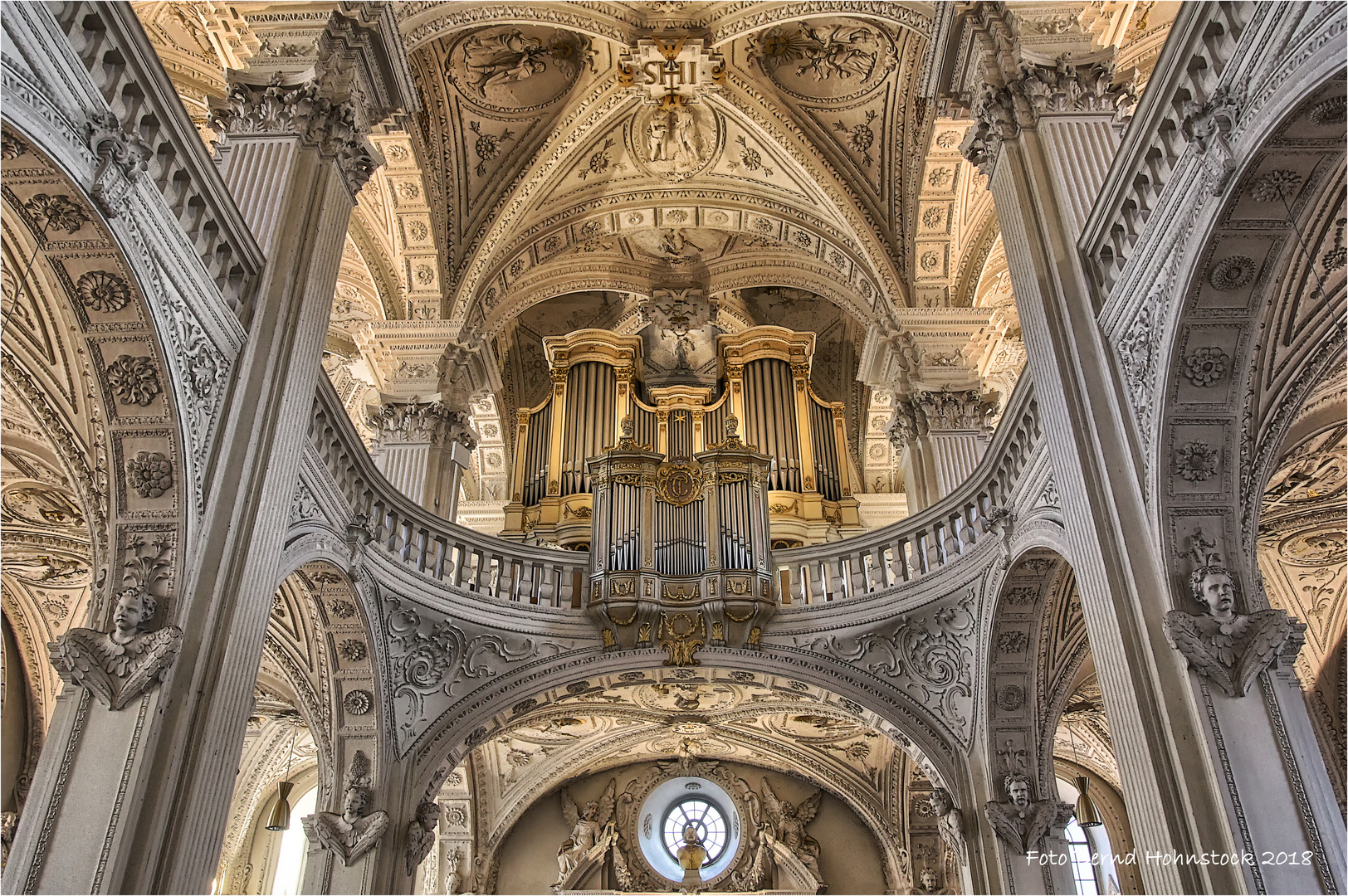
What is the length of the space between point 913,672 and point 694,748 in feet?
17.4

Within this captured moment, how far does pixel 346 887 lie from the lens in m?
9.61

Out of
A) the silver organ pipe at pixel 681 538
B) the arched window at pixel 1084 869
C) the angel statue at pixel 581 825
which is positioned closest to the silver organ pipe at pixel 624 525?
the silver organ pipe at pixel 681 538

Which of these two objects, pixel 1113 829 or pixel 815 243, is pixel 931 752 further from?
pixel 815 243

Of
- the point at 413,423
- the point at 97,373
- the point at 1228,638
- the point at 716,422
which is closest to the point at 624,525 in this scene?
the point at 413,423

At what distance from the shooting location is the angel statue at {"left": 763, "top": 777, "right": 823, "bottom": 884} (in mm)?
14797

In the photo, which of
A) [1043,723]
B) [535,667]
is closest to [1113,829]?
[1043,723]

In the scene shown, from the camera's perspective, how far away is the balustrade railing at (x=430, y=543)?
9.20 m

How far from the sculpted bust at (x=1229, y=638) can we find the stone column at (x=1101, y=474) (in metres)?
0.15

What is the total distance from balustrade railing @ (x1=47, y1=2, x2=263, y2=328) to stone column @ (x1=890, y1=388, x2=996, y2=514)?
8.50 metres

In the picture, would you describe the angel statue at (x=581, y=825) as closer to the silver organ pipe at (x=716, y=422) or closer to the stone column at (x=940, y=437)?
the silver organ pipe at (x=716, y=422)

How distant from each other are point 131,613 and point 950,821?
300 inches

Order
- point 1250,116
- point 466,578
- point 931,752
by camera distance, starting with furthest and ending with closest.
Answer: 1. point 466,578
2. point 931,752
3. point 1250,116

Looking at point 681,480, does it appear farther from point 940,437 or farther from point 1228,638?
point 1228,638

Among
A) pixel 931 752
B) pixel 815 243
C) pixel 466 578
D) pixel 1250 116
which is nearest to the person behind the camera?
pixel 1250 116
